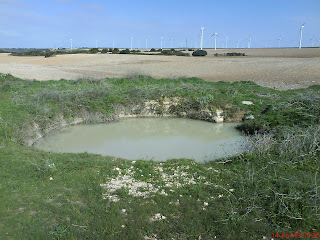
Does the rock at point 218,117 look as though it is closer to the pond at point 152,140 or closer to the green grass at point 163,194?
the pond at point 152,140

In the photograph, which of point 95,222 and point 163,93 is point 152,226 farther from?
point 163,93

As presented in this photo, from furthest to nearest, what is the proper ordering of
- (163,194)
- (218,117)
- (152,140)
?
(218,117)
(152,140)
(163,194)

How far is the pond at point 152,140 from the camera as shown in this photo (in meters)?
8.76

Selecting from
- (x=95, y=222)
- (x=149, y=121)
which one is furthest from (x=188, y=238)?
(x=149, y=121)

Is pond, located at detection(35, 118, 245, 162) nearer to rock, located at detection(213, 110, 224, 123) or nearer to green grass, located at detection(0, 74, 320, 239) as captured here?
rock, located at detection(213, 110, 224, 123)

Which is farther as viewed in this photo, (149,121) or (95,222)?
(149,121)

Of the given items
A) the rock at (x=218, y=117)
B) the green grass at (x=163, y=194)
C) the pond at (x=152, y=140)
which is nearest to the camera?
the green grass at (x=163, y=194)

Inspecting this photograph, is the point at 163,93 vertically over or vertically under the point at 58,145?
over

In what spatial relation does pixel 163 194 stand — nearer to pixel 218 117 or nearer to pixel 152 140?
pixel 152 140

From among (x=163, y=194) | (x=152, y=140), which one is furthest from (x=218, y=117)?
(x=163, y=194)

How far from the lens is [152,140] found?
10336 millimetres

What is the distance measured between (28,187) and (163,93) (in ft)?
28.9

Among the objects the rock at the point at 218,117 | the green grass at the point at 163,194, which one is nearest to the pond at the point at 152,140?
the rock at the point at 218,117

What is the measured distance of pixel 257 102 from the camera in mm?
13008
